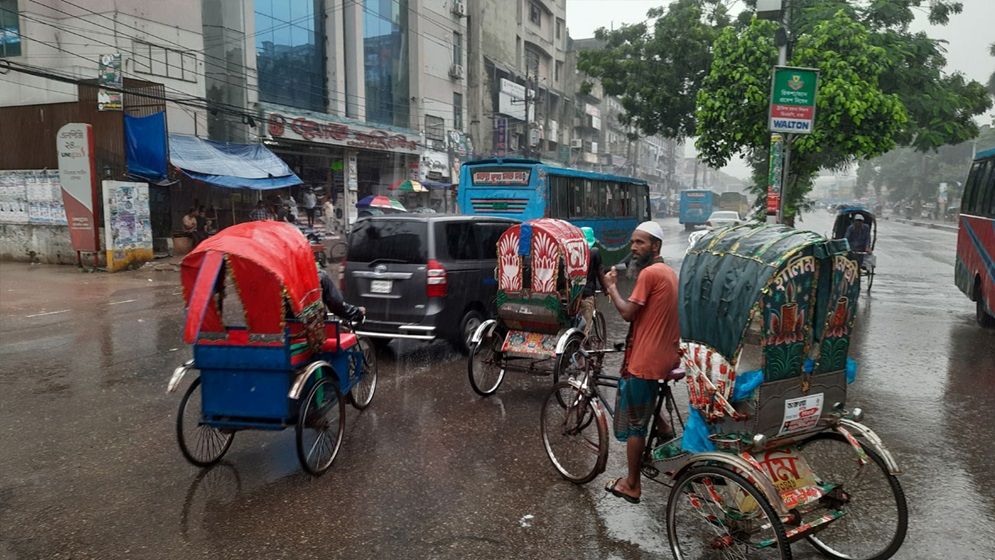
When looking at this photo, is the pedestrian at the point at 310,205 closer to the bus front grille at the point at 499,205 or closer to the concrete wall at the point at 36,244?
the concrete wall at the point at 36,244

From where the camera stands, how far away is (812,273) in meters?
3.42

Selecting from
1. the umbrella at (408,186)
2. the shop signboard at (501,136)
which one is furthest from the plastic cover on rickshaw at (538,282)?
the shop signboard at (501,136)

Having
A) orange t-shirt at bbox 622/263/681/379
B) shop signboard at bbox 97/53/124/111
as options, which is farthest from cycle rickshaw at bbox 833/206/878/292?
shop signboard at bbox 97/53/124/111

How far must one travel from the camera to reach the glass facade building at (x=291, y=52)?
25297 mm

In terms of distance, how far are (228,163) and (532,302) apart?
1707 centimetres

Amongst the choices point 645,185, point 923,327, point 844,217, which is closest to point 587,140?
point 645,185

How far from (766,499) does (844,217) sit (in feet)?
54.9

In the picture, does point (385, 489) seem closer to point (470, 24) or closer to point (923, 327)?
point (923, 327)

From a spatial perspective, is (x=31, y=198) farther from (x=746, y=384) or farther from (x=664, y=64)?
(x=746, y=384)

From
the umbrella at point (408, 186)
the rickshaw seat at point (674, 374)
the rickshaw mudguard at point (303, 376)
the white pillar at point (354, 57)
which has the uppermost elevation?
the white pillar at point (354, 57)

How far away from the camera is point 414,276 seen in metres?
8.07

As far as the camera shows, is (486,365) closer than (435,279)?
Yes

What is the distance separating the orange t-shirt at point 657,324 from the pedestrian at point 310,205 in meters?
24.6

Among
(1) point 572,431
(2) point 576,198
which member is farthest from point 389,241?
(2) point 576,198
